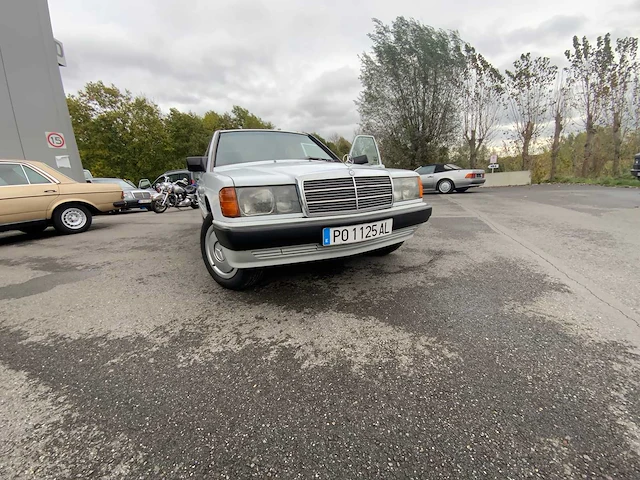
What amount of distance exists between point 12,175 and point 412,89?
2057cm

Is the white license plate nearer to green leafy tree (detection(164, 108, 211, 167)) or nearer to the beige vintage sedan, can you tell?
the beige vintage sedan

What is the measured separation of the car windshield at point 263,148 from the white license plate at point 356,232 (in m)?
1.64

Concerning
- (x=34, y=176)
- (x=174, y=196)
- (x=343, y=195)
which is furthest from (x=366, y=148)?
(x=174, y=196)

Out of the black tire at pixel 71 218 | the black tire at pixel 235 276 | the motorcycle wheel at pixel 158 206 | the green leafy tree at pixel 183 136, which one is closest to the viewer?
the black tire at pixel 235 276

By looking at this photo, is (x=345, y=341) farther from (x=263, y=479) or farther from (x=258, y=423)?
(x=263, y=479)

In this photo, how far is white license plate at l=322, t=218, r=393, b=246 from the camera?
7.23 ft

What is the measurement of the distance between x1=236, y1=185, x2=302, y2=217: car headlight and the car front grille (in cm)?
11

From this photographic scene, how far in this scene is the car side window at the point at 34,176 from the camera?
548 centimetres

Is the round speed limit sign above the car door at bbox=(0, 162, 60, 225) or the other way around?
above

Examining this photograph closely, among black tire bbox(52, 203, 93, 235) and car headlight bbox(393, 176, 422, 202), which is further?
black tire bbox(52, 203, 93, 235)

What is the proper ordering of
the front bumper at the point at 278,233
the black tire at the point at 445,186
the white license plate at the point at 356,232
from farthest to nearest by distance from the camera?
the black tire at the point at 445,186 → the white license plate at the point at 356,232 → the front bumper at the point at 278,233

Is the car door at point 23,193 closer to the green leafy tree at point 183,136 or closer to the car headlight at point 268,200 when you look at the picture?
the car headlight at point 268,200

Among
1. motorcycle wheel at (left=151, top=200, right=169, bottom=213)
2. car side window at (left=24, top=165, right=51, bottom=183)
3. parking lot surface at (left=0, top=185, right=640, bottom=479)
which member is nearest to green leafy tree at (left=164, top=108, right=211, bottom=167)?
motorcycle wheel at (left=151, top=200, right=169, bottom=213)

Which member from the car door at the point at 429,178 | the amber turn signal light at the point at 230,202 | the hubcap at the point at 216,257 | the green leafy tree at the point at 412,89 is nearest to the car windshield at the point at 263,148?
the hubcap at the point at 216,257
